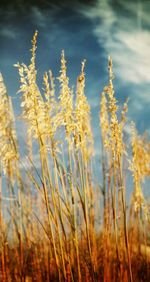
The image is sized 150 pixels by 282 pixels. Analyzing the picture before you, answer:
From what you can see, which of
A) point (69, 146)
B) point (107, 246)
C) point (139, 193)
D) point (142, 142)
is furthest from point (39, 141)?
point (142, 142)

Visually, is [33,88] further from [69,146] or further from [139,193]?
[139,193]

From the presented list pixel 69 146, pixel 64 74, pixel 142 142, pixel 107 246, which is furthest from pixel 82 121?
pixel 142 142

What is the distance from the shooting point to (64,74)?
7.83 feet

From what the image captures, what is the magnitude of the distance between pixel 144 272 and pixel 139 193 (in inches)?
64.4

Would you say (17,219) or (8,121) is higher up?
(8,121)

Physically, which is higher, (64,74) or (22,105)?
(64,74)

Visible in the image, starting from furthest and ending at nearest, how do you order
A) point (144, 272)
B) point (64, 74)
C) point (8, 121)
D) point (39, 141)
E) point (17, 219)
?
point (144, 272)
point (17, 219)
point (8, 121)
point (64, 74)
point (39, 141)

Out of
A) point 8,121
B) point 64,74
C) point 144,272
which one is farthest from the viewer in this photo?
point 144,272

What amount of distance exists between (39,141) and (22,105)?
0.26 m

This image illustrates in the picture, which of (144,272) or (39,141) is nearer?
(39,141)

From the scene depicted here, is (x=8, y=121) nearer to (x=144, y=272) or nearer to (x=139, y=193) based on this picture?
(x=139, y=193)

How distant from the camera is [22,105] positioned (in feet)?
7.64

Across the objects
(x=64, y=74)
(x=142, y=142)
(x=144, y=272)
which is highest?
(x=142, y=142)

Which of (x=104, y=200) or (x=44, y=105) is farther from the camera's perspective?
(x=104, y=200)
